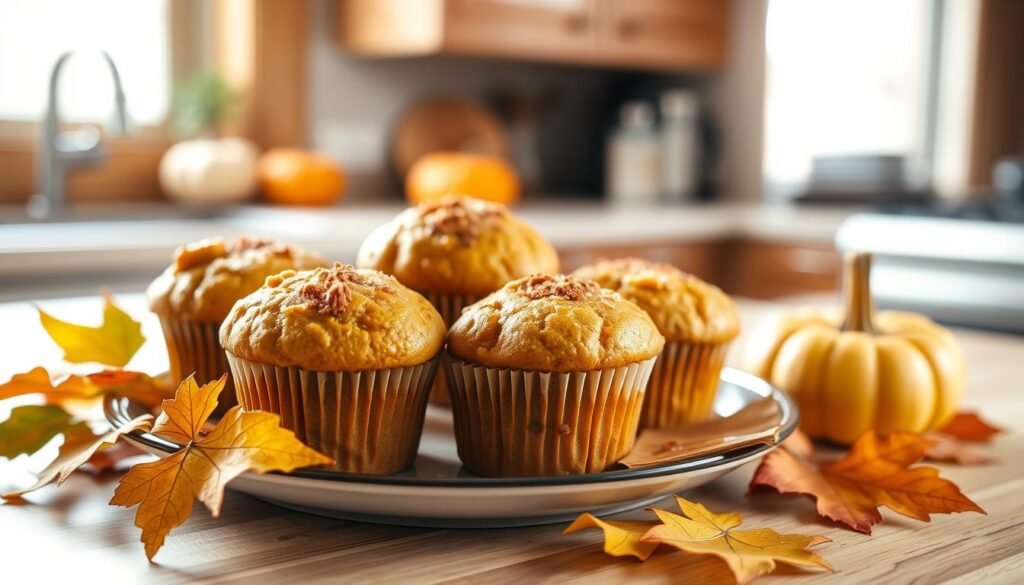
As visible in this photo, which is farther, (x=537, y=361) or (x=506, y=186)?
(x=506, y=186)

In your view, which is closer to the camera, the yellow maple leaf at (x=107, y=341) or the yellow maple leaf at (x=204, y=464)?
the yellow maple leaf at (x=204, y=464)

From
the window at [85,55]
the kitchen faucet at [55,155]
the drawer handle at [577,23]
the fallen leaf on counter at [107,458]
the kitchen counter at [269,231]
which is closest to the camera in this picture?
the fallen leaf on counter at [107,458]

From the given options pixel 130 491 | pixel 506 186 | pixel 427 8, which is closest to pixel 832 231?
pixel 506 186

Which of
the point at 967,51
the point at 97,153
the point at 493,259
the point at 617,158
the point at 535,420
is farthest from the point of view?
the point at 967,51

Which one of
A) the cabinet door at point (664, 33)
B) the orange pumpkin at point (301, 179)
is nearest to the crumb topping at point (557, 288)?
the orange pumpkin at point (301, 179)

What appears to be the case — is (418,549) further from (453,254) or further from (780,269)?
(780,269)

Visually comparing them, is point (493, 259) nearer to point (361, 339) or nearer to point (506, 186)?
point (361, 339)

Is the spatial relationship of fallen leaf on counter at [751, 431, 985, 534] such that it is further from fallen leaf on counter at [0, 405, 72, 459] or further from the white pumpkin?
the white pumpkin

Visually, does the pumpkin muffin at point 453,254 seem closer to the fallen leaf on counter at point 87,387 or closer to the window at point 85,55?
the fallen leaf on counter at point 87,387
